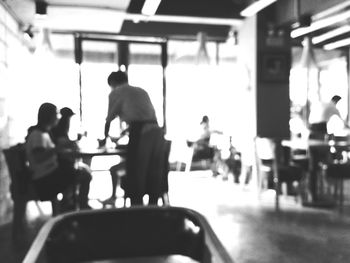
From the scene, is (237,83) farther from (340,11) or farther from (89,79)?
(89,79)

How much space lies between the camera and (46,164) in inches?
127

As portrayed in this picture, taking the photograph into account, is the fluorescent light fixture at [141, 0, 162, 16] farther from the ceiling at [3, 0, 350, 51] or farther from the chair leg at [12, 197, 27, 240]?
the chair leg at [12, 197, 27, 240]

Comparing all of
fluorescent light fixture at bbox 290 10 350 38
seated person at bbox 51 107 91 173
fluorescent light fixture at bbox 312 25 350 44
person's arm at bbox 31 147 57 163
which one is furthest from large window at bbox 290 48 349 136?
person's arm at bbox 31 147 57 163

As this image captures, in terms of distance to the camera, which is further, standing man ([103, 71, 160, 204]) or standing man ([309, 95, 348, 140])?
standing man ([309, 95, 348, 140])

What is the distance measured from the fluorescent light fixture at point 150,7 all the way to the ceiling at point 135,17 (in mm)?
288

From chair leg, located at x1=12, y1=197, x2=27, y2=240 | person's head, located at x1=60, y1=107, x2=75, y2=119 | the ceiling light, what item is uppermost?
the ceiling light

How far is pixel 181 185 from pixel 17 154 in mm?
3522

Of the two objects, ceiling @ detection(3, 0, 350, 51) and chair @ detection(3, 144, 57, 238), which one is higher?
ceiling @ detection(3, 0, 350, 51)

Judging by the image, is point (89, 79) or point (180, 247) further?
point (89, 79)

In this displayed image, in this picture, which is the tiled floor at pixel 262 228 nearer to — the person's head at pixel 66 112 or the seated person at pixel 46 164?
the seated person at pixel 46 164

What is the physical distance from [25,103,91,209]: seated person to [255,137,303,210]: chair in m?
2.39

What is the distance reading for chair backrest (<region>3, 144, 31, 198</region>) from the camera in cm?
324

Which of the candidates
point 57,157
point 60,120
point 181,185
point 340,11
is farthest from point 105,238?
point 340,11

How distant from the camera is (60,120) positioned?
4.18 meters
